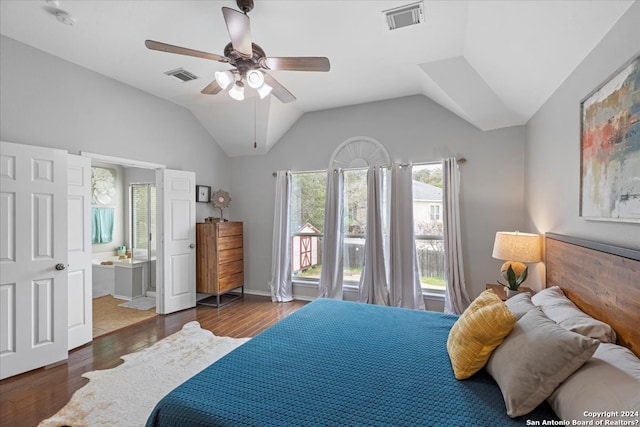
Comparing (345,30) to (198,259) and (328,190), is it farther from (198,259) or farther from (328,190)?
(198,259)

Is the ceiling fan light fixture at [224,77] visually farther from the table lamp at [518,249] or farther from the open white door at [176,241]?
the table lamp at [518,249]

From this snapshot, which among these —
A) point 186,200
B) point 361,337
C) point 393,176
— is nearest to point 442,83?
point 393,176

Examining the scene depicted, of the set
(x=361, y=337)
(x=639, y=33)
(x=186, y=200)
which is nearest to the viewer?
(x=639, y=33)

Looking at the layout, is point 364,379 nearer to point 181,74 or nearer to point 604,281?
point 604,281

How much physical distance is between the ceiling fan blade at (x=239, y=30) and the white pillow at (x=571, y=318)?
8.16 ft

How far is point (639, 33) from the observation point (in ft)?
4.36

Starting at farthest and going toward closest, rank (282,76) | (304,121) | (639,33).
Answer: (304,121) → (282,76) → (639,33)

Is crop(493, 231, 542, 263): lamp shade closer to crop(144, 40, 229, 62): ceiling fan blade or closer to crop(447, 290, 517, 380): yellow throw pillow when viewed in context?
crop(447, 290, 517, 380): yellow throw pillow

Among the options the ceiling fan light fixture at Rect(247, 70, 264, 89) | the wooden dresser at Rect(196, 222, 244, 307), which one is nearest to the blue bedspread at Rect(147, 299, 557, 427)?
the ceiling fan light fixture at Rect(247, 70, 264, 89)

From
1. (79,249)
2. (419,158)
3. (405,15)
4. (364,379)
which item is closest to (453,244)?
(419,158)

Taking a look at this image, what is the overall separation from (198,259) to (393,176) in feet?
10.3

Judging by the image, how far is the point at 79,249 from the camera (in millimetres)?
3096

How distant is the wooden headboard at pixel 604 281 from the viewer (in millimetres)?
1285

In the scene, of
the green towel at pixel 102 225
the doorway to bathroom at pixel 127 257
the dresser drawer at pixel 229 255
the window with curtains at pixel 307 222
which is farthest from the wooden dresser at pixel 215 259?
the green towel at pixel 102 225
